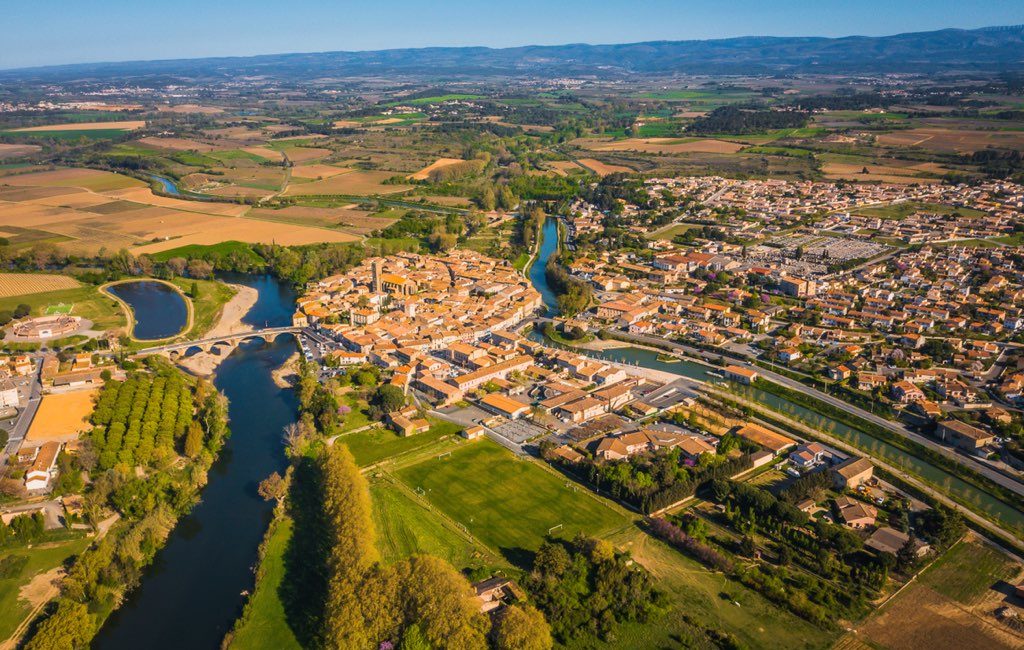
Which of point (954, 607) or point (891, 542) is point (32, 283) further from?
point (954, 607)

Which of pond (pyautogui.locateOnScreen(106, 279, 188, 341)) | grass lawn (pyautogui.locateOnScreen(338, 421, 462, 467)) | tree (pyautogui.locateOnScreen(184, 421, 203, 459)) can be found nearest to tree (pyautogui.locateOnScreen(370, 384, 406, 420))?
grass lawn (pyautogui.locateOnScreen(338, 421, 462, 467))

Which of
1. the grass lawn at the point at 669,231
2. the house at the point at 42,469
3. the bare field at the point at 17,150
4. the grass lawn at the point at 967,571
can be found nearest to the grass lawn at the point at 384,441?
the house at the point at 42,469

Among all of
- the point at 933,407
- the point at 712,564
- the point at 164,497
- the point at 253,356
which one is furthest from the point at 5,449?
the point at 933,407

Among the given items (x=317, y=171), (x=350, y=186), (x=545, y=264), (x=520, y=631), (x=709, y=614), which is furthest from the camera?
(x=317, y=171)

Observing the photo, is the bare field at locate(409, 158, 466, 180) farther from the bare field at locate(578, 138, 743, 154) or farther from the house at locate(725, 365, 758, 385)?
the house at locate(725, 365, 758, 385)

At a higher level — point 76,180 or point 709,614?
Result: point 76,180

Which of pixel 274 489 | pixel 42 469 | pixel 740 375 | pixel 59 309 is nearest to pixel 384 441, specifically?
pixel 274 489

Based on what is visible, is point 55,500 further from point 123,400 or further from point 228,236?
point 228,236
